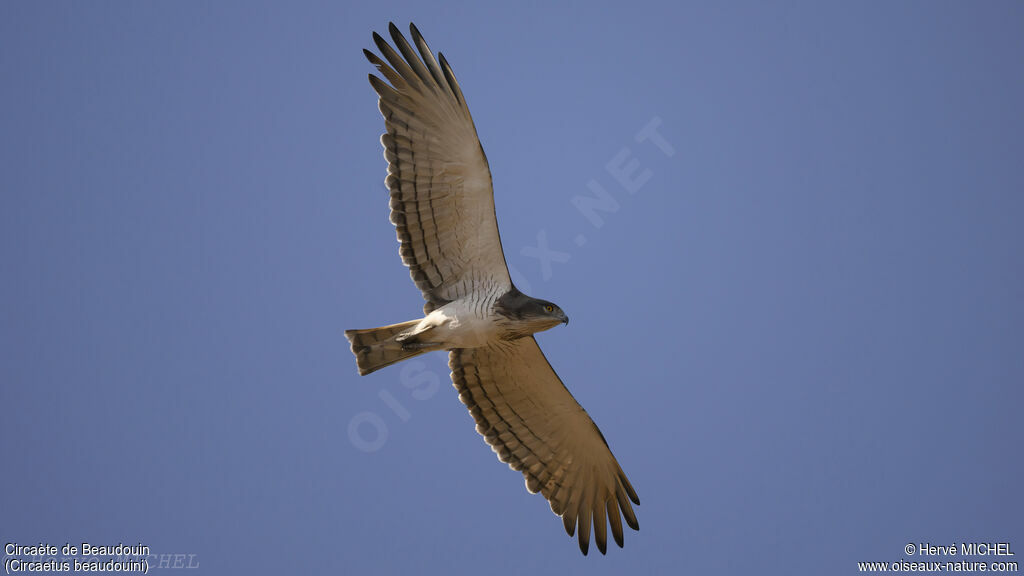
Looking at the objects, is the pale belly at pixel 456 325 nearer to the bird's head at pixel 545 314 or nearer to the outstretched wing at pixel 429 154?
the bird's head at pixel 545 314

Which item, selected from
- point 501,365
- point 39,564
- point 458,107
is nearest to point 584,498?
point 501,365

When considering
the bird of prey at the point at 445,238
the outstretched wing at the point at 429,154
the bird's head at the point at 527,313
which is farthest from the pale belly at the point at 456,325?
the outstretched wing at the point at 429,154

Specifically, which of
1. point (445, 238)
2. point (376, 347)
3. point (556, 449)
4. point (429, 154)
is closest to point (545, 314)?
point (445, 238)

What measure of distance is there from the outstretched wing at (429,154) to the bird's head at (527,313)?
625 millimetres

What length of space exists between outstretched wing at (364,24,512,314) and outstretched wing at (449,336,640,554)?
2112 mm

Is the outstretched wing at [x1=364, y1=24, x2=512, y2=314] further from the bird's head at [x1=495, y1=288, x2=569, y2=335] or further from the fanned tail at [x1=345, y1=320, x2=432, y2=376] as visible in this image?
the fanned tail at [x1=345, y1=320, x2=432, y2=376]

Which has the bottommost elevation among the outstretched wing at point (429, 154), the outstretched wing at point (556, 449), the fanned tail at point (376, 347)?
the outstretched wing at point (556, 449)

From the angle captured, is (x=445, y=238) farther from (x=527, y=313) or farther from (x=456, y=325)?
(x=527, y=313)

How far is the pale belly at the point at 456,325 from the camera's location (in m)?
10.5

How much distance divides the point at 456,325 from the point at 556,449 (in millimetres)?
2501

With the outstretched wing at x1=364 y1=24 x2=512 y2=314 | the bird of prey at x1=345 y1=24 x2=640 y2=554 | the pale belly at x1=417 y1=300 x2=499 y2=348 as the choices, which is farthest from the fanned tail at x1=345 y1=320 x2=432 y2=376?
the outstretched wing at x1=364 y1=24 x2=512 y2=314

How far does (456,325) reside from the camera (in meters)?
10.5

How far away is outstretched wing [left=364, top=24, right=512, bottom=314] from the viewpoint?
1023cm

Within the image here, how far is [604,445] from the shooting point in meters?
11.9
